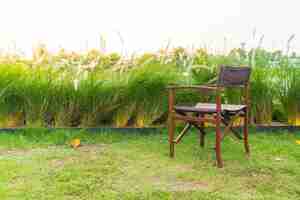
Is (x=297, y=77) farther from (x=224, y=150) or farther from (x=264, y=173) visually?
(x=264, y=173)

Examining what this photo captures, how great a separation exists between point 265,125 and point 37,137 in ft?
7.66

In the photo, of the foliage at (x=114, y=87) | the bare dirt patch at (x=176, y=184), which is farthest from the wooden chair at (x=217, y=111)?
the foliage at (x=114, y=87)

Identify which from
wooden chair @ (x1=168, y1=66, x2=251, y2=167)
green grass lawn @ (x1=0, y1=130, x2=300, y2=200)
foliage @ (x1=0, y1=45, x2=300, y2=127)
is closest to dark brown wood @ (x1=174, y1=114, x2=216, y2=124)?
wooden chair @ (x1=168, y1=66, x2=251, y2=167)

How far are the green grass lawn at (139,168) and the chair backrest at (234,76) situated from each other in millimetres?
583

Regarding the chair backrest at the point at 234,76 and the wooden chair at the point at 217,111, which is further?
the chair backrest at the point at 234,76

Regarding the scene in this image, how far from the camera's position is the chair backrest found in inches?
136

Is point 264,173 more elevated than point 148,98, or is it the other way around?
point 148,98

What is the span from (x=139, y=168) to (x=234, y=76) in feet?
3.76

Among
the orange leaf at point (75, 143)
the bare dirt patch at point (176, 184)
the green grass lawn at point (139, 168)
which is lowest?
the bare dirt patch at point (176, 184)

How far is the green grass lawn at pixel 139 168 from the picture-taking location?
2.54m

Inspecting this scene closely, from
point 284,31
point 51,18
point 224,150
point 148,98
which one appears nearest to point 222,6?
point 284,31

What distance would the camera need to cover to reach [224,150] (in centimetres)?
361

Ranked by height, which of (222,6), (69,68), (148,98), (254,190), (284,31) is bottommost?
(254,190)

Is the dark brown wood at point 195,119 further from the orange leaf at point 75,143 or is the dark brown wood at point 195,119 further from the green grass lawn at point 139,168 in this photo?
the orange leaf at point 75,143
